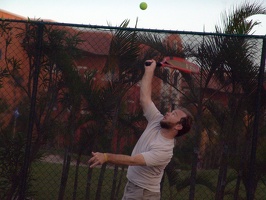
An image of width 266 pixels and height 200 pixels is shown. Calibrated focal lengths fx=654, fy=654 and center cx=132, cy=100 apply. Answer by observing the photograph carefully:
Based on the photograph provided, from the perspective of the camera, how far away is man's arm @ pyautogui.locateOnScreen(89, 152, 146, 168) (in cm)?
479

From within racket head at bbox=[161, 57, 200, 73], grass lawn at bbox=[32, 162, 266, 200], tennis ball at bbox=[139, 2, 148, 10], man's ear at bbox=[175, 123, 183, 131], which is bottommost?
grass lawn at bbox=[32, 162, 266, 200]

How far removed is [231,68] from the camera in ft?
22.6

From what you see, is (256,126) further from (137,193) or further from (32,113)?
(32,113)

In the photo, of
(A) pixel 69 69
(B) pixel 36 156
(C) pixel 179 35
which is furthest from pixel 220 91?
(B) pixel 36 156

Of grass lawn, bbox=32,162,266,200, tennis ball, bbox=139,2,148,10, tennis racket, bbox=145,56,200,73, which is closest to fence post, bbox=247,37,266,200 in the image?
grass lawn, bbox=32,162,266,200

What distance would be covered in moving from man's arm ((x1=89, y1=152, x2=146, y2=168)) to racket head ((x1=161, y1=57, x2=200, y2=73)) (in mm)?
1271

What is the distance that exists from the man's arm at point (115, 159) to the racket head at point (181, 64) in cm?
127

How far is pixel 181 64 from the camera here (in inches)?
254

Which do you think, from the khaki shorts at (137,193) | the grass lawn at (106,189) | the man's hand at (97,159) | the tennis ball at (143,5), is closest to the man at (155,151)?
the khaki shorts at (137,193)

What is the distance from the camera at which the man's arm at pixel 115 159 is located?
4.79 metres

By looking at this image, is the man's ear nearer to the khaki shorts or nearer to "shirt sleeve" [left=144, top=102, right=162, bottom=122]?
"shirt sleeve" [left=144, top=102, right=162, bottom=122]

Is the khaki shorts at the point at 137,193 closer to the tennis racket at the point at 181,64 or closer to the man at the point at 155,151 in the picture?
the man at the point at 155,151

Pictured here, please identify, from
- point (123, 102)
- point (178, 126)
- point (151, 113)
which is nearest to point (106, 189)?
point (123, 102)

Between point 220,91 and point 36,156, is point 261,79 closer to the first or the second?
point 220,91
